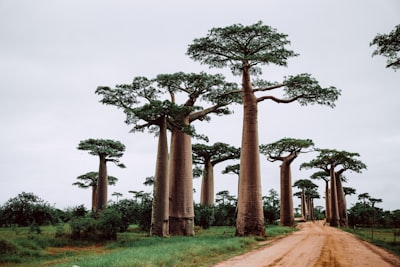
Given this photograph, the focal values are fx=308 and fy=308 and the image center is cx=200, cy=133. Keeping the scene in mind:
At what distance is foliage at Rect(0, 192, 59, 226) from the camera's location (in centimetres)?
2350

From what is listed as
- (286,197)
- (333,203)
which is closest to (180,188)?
(286,197)

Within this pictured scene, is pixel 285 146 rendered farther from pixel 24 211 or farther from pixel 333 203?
pixel 24 211

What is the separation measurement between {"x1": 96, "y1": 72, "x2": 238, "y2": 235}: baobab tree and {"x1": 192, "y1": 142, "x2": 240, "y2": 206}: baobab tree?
8.62 meters

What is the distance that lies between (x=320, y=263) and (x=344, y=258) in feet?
3.66

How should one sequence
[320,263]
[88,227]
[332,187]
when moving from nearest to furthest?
[320,263] → [88,227] → [332,187]

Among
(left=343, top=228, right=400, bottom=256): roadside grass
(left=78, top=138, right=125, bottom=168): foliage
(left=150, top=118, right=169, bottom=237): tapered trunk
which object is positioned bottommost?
(left=343, top=228, right=400, bottom=256): roadside grass

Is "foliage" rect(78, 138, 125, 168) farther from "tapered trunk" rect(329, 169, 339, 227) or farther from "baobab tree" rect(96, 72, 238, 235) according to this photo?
Answer: "tapered trunk" rect(329, 169, 339, 227)

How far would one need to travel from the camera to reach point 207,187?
2738 cm

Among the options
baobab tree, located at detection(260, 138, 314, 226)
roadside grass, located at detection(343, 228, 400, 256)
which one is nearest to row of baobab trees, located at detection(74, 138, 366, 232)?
baobab tree, located at detection(260, 138, 314, 226)

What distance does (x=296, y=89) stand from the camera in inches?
599

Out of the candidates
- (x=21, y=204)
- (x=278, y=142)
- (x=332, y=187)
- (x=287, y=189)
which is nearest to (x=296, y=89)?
(x=278, y=142)

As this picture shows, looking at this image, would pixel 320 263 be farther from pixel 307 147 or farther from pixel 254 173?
pixel 307 147

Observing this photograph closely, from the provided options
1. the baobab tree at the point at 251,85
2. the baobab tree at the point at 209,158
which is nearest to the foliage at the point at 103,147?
the baobab tree at the point at 209,158

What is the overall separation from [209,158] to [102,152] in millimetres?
9092
